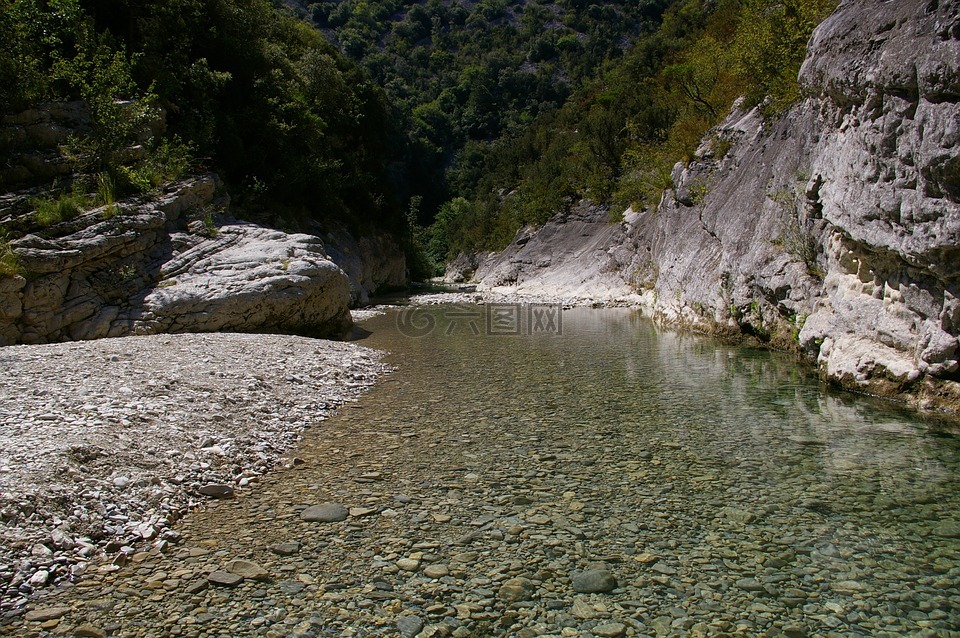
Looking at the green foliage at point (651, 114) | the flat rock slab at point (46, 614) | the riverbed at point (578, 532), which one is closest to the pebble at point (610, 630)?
the riverbed at point (578, 532)

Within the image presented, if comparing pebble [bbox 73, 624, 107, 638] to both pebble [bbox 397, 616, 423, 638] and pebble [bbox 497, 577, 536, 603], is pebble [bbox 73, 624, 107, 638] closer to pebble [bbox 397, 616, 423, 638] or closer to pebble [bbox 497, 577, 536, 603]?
pebble [bbox 397, 616, 423, 638]

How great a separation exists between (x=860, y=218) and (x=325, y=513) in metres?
11.0

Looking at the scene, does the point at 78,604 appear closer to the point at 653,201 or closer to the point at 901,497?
the point at 901,497

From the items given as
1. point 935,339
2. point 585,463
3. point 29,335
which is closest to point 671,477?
point 585,463

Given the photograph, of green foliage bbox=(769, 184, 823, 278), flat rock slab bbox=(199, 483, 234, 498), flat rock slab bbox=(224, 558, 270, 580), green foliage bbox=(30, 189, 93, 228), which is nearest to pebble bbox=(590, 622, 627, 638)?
flat rock slab bbox=(224, 558, 270, 580)

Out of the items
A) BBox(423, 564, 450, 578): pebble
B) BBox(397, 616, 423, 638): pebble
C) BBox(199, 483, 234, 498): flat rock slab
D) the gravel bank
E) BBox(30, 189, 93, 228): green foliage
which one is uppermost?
BBox(30, 189, 93, 228): green foliage

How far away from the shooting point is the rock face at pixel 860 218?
8836mm

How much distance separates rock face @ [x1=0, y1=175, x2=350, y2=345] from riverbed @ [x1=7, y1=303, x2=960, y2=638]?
26.4 ft

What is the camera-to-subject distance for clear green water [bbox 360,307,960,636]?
457cm

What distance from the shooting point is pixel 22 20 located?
1877 centimetres

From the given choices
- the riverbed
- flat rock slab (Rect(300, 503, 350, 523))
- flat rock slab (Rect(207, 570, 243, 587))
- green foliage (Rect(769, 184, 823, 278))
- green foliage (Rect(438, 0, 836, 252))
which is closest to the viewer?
the riverbed

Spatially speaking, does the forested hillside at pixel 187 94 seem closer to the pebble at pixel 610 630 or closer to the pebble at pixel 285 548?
the pebble at pixel 285 548

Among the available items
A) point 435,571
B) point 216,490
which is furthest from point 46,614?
point 435,571

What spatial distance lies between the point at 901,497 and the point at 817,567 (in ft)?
7.19
